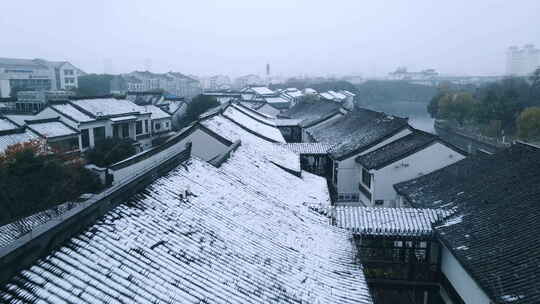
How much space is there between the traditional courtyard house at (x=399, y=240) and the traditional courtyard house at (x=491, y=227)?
43 centimetres

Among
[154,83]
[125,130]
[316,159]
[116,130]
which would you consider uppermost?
[154,83]

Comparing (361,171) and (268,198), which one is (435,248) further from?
(361,171)

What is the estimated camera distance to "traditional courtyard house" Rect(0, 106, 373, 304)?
236 inches

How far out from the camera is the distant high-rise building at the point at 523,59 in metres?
194

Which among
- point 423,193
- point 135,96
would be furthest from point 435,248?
point 135,96

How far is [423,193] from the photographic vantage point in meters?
17.3

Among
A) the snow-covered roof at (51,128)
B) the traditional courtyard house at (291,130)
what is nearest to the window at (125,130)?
the snow-covered roof at (51,128)

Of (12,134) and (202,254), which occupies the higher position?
(202,254)

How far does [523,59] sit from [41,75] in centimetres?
20359

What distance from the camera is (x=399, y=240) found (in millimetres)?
12844

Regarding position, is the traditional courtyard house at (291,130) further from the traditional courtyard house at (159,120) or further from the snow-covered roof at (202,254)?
the snow-covered roof at (202,254)

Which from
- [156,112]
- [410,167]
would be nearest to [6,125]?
[156,112]

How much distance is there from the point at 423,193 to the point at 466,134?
131 ft

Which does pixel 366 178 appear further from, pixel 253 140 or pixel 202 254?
pixel 202 254
